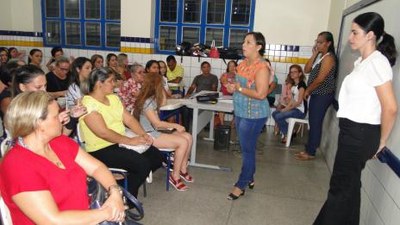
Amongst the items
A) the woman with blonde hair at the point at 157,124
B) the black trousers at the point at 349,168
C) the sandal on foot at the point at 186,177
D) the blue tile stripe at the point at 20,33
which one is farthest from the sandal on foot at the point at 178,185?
the blue tile stripe at the point at 20,33

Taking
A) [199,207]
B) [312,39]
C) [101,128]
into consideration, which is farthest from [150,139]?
[312,39]

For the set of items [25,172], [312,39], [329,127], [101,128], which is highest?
[312,39]

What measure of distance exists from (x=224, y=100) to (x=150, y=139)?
4.32 ft

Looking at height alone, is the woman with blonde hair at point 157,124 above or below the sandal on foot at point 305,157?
above

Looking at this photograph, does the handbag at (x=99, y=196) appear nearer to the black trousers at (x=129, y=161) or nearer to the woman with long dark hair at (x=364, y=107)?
the black trousers at (x=129, y=161)

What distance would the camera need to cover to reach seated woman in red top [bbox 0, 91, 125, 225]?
3.83 ft

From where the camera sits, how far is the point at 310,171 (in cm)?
363

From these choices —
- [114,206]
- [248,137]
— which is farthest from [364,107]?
[114,206]

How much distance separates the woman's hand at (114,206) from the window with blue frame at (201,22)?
476 centimetres

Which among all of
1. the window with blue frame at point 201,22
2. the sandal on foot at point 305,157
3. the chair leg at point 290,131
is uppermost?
the window with blue frame at point 201,22

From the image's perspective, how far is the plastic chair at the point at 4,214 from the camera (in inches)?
48.8

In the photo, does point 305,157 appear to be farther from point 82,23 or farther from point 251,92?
point 82,23

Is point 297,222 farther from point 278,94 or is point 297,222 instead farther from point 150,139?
point 278,94

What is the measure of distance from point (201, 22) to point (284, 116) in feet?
8.01
